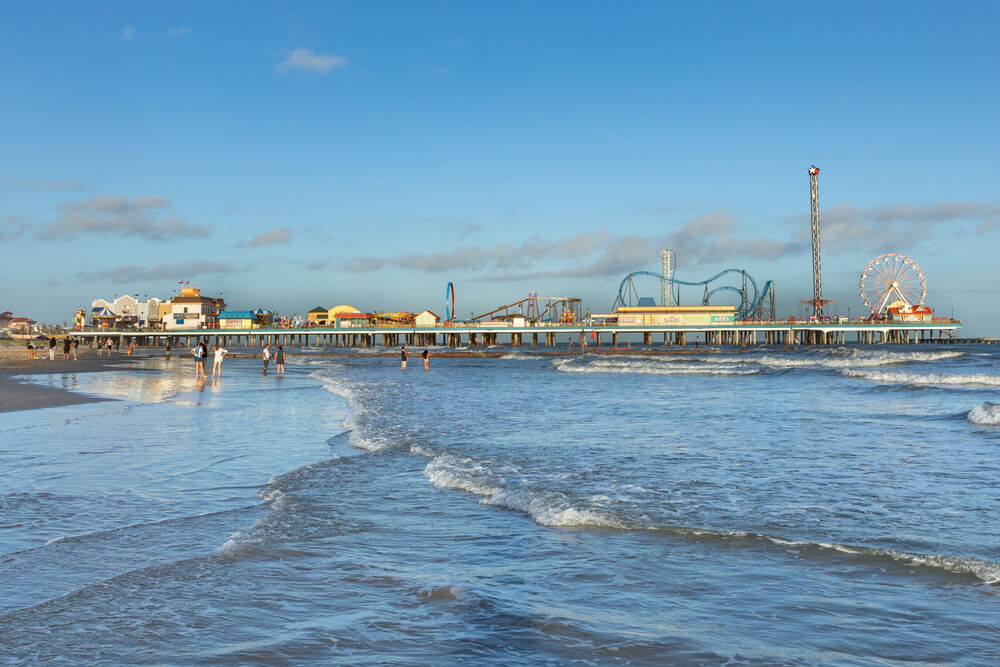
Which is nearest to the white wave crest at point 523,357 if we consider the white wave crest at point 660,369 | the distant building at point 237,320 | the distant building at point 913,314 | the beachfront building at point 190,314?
the white wave crest at point 660,369

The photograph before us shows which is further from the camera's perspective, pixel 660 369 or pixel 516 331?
pixel 516 331

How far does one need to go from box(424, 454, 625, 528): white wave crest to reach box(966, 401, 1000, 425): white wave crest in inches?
470

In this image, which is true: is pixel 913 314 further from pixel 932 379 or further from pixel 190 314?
pixel 190 314

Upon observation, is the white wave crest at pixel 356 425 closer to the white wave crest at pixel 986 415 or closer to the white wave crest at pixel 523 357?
the white wave crest at pixel 986 415

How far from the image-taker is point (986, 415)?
14.5 m

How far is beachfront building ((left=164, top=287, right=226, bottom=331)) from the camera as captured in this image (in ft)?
414

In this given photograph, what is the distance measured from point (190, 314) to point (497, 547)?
5426 inches

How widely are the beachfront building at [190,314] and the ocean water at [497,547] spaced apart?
123599mm

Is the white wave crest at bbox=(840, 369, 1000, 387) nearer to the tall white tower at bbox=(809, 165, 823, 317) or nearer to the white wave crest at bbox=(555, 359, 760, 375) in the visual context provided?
the white wave crest at bbox=(555, 359, 760, 375)

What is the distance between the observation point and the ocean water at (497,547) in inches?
141

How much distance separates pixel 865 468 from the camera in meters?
A: 9.02

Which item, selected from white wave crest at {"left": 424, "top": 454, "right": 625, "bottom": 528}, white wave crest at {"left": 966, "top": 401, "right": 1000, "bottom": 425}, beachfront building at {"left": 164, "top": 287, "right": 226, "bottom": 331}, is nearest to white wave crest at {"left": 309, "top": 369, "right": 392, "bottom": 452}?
white wave crest at {"left": 424, "top": 454, "right": 625, "bottom": 528}

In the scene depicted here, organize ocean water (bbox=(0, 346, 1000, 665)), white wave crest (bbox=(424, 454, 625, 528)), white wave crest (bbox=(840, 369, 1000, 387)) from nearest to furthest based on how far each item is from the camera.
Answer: ocean water (bbox=(0, 346, 1000, 665))
white wave crest (bbox=(424, 454, 625, 528))
white wave crest (bbox=(840, 369, 1000, 387))

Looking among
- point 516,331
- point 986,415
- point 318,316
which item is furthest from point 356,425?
point 318,316
